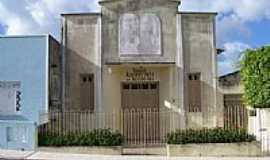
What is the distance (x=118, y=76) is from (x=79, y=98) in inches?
86.0

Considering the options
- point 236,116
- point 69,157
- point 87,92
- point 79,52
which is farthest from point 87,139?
point 236,116

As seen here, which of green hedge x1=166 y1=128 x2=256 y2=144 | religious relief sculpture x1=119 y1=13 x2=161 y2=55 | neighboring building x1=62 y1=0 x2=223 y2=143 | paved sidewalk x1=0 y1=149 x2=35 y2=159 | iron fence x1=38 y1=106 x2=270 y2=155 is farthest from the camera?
religious relief sculpture x1=119 y1=13 x2=161 y2=55

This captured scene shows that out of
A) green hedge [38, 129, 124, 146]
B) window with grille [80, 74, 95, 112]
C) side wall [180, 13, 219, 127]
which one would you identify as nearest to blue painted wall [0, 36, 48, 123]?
window with grille [80, 74, 95, 112]

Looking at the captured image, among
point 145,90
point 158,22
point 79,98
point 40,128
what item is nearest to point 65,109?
point 79,98

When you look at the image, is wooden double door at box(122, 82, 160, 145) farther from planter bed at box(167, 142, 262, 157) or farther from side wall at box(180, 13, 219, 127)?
planter bed at box(167, 142, 262, 157)

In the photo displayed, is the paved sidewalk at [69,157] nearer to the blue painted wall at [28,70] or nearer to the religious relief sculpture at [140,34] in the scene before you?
the blue painted wall at [28,70]

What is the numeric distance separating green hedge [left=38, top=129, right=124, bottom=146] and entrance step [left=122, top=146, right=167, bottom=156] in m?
0.72

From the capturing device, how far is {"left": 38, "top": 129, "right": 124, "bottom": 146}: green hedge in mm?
16469

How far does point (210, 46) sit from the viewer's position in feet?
66.5

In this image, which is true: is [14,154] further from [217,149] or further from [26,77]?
[217,149]

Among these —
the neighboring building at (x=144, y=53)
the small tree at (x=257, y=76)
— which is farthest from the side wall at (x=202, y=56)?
the small tree at (x=257, y=76)

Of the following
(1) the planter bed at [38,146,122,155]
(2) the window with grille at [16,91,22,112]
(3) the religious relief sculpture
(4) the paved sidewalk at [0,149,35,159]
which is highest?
(3) the religious relief sculpture

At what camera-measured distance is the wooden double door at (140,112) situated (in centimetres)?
1873

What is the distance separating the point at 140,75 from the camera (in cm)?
2094
